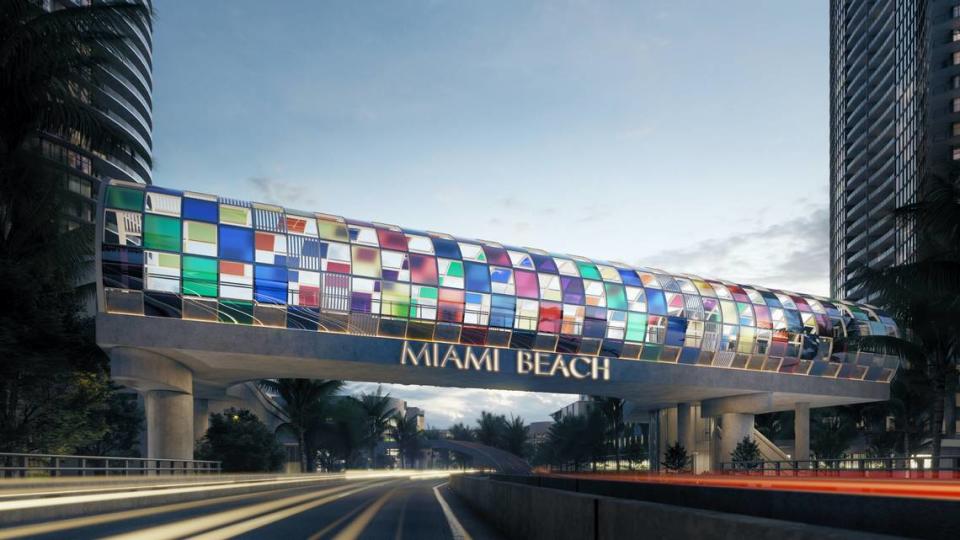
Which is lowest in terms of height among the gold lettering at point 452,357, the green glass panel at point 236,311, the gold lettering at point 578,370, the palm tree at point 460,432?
the palm tree at point 460,432

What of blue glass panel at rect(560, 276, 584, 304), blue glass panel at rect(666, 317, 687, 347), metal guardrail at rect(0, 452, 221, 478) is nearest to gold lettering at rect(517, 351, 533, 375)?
blue glass panel at rect(560, 276, 584, 304)

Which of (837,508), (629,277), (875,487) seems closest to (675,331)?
(629,277)

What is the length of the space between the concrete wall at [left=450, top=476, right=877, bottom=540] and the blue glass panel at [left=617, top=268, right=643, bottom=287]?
4151 cm

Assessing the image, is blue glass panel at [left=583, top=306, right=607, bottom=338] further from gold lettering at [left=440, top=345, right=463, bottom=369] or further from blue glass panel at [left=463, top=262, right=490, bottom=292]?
gold lettering at [left=440, top=345, right=463, bottom=369]

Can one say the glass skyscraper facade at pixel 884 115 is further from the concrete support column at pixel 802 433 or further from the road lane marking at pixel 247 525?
the road lane marking at pixel 247 525

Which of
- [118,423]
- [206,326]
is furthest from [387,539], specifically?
[118,423]

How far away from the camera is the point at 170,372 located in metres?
40.9

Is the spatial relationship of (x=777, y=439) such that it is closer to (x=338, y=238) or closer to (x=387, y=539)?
(x=338, y=238)

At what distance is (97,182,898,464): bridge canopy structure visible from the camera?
39594 millimetres

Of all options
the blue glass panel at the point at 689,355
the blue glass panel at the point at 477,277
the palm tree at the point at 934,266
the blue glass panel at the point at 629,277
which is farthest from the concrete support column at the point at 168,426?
the palm tree at the point at 934,266

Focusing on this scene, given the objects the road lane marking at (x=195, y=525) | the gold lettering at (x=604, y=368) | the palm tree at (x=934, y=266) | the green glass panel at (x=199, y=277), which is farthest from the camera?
the gold lettering at (x=604, y=368)

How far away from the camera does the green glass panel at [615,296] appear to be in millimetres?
53750

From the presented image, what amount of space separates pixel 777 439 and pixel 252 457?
6897 centimetres

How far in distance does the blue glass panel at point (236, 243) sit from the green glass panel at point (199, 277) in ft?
2.93
